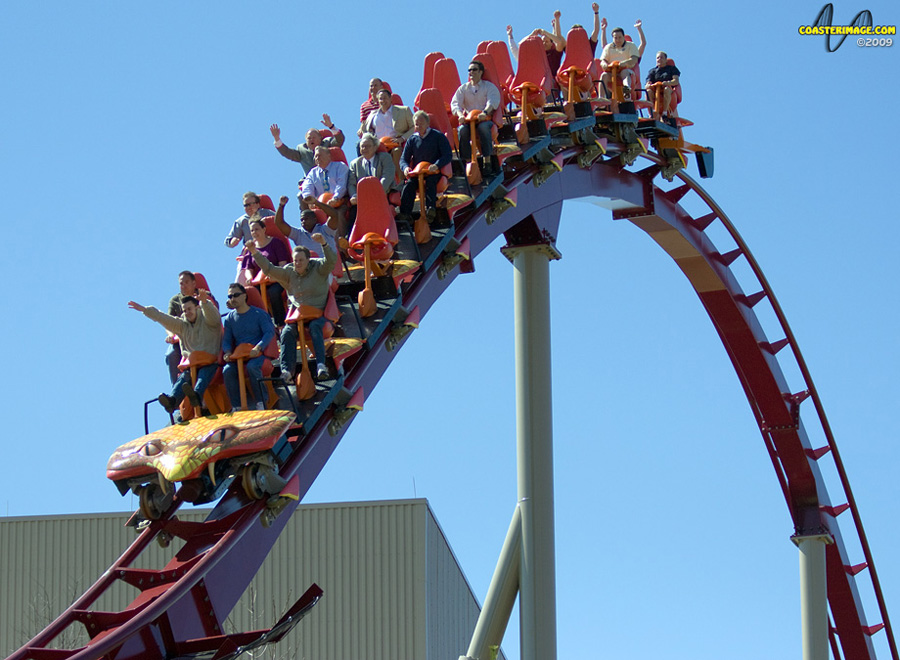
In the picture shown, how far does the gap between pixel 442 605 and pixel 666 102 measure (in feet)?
29.6

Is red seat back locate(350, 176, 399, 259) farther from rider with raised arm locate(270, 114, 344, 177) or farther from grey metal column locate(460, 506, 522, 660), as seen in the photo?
grey metal column locate(460, 506, 522, 660)

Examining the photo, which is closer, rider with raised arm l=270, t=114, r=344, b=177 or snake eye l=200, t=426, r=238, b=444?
snake eye l=200, t=426, r=238, b=444

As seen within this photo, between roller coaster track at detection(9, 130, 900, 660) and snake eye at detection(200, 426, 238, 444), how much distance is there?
0.49 m

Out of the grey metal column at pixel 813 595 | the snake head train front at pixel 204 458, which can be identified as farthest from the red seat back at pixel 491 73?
the grey metal column at pixel 813 595

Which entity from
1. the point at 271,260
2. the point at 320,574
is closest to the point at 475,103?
the point at 271,260

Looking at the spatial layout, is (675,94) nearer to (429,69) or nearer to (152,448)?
(429,69)

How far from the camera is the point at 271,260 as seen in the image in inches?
448

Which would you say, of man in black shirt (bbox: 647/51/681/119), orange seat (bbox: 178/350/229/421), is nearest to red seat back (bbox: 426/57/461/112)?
man in black shirt (bbox: 647/51/681/119)

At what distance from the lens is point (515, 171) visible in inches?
531

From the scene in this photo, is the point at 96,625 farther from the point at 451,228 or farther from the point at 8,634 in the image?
the point at 8,634

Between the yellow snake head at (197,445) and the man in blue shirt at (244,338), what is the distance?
0.36 m

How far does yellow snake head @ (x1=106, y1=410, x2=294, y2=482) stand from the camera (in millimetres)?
9648

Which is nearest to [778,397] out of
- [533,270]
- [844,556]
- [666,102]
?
[844,556]

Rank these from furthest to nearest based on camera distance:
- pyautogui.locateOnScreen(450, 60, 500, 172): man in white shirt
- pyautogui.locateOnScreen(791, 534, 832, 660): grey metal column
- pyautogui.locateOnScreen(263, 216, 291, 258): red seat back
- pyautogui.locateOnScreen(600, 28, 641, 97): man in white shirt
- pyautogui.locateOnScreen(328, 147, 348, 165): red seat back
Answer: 1. pyautogui.locateOnScreen(791, 534, 832, 660): grey metal column
2. pyautogui.locateOnScreen(600, 28, 641, 97): man in white shirt
3. pyautogui.locateOnScreen(450, 60, 500, 172): man in white shirt
4. pyautogui.locateOnScreen(328, 147, 348, 165): red seat back
5. pyautogui.locateOnScreen(263, 216, 291, 258): red seat back
